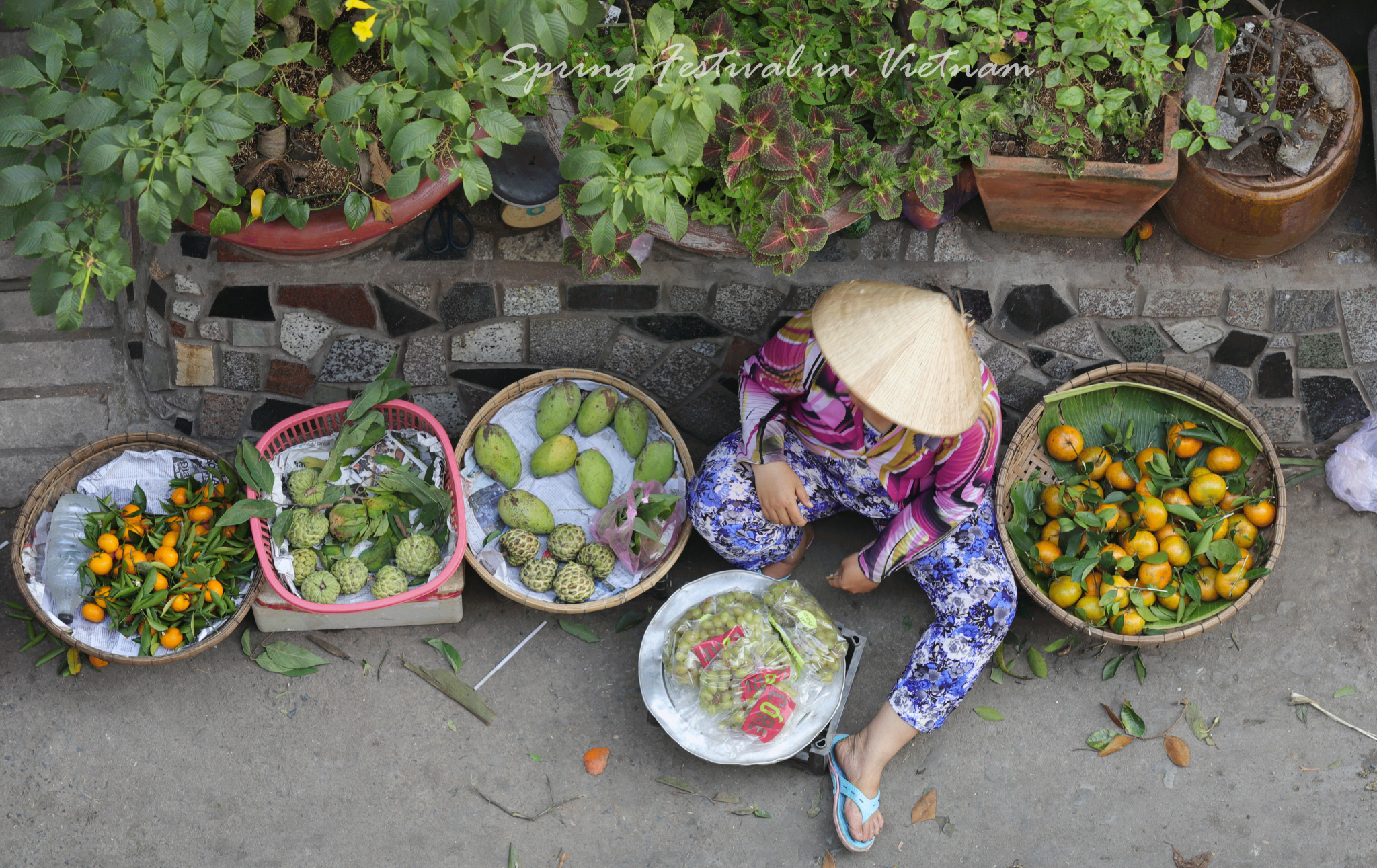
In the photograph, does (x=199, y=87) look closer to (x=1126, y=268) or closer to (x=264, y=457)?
(x=264, y=457)

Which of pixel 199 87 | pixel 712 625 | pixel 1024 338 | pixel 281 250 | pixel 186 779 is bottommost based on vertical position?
pixel 186 779

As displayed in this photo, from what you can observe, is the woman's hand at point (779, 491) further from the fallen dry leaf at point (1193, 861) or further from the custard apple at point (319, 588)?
the fallen dry leaf at point (1193, 861)

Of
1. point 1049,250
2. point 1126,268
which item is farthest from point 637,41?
point 1126,268

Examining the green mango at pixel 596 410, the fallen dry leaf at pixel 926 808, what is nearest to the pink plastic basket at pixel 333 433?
the green mango at pixel 596 410

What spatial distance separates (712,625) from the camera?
2.27 metres

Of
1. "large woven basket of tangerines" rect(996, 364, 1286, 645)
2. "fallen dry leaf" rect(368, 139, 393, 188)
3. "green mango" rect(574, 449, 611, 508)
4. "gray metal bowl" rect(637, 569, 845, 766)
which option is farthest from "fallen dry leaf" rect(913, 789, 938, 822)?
"fallen dry leaf" rect(368, 139, 393, 188)

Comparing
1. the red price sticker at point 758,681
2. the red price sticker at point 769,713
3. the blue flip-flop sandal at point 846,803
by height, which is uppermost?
the red price sticker at point 758,681

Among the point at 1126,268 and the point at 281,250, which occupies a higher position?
the point at 281,250

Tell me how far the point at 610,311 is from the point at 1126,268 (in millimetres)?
1302

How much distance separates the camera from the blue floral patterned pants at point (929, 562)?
2.30 m

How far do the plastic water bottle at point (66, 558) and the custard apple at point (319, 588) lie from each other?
1.70 ft

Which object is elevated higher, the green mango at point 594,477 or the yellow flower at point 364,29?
the yellow flower at point 364,29

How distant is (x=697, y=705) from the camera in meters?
2.34

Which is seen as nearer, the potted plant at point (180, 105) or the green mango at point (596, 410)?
the potted plant at point (180, 105)
